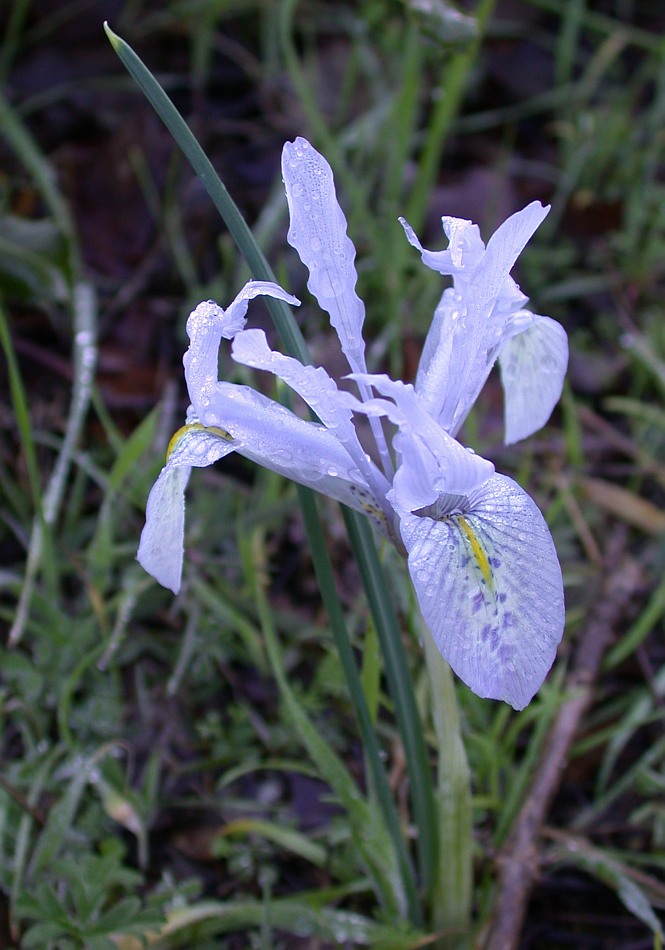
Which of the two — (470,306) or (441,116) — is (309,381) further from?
(441,116)

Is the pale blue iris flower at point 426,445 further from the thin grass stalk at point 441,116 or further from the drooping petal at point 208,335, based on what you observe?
the thin grass stalk at point 441,116

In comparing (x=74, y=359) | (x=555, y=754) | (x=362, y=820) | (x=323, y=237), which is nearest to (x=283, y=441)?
(x=323, y=237)

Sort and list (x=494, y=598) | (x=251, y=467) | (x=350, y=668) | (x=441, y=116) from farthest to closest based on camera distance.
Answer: (x=441, y=116) < (x=251, y=467) < (x=350, y=668) < (x=494, y=598)

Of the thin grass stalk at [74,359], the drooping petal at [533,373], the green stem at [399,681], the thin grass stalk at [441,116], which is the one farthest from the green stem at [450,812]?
the thin grass stalk at [441,116]

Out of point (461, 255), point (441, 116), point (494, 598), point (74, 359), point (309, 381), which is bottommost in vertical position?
point (494, 598)

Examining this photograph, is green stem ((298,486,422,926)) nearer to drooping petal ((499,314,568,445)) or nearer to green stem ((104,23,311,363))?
green stem ((104,23,311,363))

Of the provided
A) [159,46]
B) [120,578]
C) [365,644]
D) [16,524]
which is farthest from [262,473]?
[159,46]
